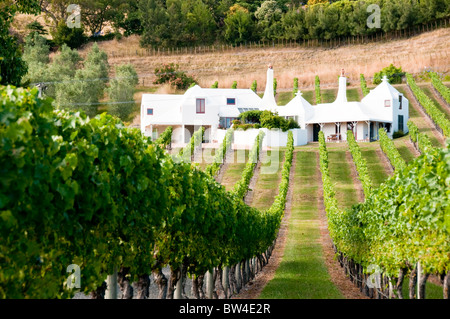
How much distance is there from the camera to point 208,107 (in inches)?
2313

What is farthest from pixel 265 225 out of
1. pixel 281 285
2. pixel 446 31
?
pixel 446 31

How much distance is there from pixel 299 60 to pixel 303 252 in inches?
2811

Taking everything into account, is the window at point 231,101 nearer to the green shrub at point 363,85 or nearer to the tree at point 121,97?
the tree at point 121,97

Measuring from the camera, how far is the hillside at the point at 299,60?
259ft

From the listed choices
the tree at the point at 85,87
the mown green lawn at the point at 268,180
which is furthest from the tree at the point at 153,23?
the mown green lawn at the point at 268,180

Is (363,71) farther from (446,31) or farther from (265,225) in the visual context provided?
(265,225)

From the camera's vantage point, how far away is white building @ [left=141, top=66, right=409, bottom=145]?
56.5m

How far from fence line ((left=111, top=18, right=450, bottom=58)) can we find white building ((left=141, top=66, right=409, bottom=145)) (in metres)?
40.7

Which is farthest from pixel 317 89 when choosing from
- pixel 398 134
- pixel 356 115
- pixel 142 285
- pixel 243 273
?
pixel 142 285

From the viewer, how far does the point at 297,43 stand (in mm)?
102125

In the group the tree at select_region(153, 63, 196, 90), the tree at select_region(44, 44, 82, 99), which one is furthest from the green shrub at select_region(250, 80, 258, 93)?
the tree at select_region(44, 44, 82, 99)

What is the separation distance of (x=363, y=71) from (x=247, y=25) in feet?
90.6

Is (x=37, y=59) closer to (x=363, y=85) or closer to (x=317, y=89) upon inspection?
(x=317, y=89)

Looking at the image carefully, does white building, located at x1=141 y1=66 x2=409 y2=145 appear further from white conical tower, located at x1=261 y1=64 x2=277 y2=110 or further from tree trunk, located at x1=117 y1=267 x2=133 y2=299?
tree trunk, located at x1=117 y1=267 x2=133 y2=299
